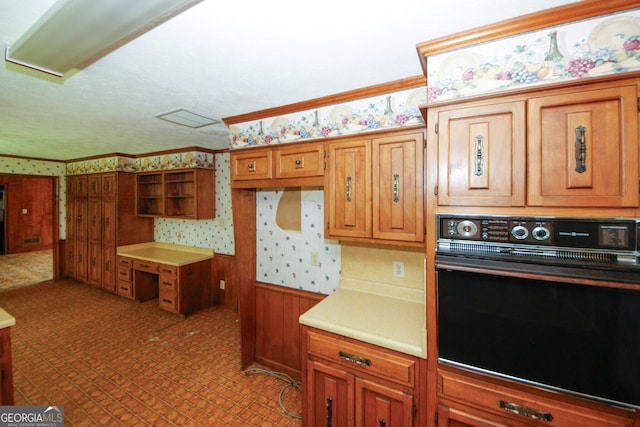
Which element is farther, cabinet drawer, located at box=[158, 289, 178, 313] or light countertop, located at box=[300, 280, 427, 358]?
Result: cabinet drawer, located at box=[158, 289, 178, 313]

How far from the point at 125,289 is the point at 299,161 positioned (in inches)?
164

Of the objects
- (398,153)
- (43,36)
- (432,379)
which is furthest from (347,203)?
(43,36)

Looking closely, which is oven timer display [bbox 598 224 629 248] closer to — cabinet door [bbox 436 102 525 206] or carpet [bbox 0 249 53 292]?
cabinet door [bbox 436 102 525 206]

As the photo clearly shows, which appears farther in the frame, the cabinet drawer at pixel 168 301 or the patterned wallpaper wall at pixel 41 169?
the patterned wallpaper wall at pixel 41 169

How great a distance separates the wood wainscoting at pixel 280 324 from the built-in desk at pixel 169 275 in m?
1.68

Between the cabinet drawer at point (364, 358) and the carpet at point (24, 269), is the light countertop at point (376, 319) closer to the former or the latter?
the cabinet drawer at point (364, 358)

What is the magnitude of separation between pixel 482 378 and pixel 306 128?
1875 mm

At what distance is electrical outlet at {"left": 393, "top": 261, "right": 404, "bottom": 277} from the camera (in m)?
2.10

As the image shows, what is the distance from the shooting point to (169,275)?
12.8 feet

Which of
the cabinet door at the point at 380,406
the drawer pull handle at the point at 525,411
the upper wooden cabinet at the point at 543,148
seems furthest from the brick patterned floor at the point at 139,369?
the upper wooden cabinet at the point at 543,148

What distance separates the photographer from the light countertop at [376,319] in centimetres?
149

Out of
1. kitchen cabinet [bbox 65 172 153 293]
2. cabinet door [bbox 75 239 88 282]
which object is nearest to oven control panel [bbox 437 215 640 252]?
kitchen cabinet [bbox 65 172 153 293]

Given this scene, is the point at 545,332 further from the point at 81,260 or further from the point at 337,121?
the point at 81,260

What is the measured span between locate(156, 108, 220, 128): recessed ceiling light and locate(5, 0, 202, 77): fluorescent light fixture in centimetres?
101
